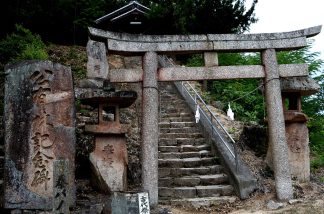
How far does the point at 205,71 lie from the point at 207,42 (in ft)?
2.22

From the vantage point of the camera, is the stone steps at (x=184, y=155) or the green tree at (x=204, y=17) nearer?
the stone steps at (x=184, y=155)

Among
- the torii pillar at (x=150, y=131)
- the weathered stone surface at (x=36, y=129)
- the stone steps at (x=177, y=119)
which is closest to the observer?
the weathered stone surface at (x=36, y=129)

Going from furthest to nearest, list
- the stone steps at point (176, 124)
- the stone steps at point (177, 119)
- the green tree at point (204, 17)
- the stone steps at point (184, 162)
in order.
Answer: the green tree at point (204, 17) < the stone steps at point (177, 119) < the stone steps at point (176, 124) < the stone steps at point (184, 162)

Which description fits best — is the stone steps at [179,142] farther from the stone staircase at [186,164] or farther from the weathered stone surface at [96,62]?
the weathered stone surface at [96,62]

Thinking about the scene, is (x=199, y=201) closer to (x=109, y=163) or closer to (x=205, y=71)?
(x=109, y=163)

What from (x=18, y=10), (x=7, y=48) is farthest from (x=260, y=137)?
(x=18, y=10)

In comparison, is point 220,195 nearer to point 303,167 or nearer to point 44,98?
point 303,167

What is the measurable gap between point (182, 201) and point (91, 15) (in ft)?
49.2

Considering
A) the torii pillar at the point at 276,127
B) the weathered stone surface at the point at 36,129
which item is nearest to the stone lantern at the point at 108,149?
the weathered stone surface at the point at 36,129

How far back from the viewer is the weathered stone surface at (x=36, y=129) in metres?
6.28

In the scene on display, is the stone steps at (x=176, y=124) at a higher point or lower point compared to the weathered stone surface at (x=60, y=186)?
higher

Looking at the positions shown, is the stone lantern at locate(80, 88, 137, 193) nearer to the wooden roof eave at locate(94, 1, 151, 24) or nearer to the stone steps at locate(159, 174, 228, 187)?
the stone steps at locate(159, 174, 228, 187)

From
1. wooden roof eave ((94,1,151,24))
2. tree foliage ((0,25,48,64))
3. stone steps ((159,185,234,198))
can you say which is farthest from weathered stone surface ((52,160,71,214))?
wooden roof eave ((94,1,151,24))

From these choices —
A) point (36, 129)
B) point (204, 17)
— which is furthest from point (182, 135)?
point (204, 17)
